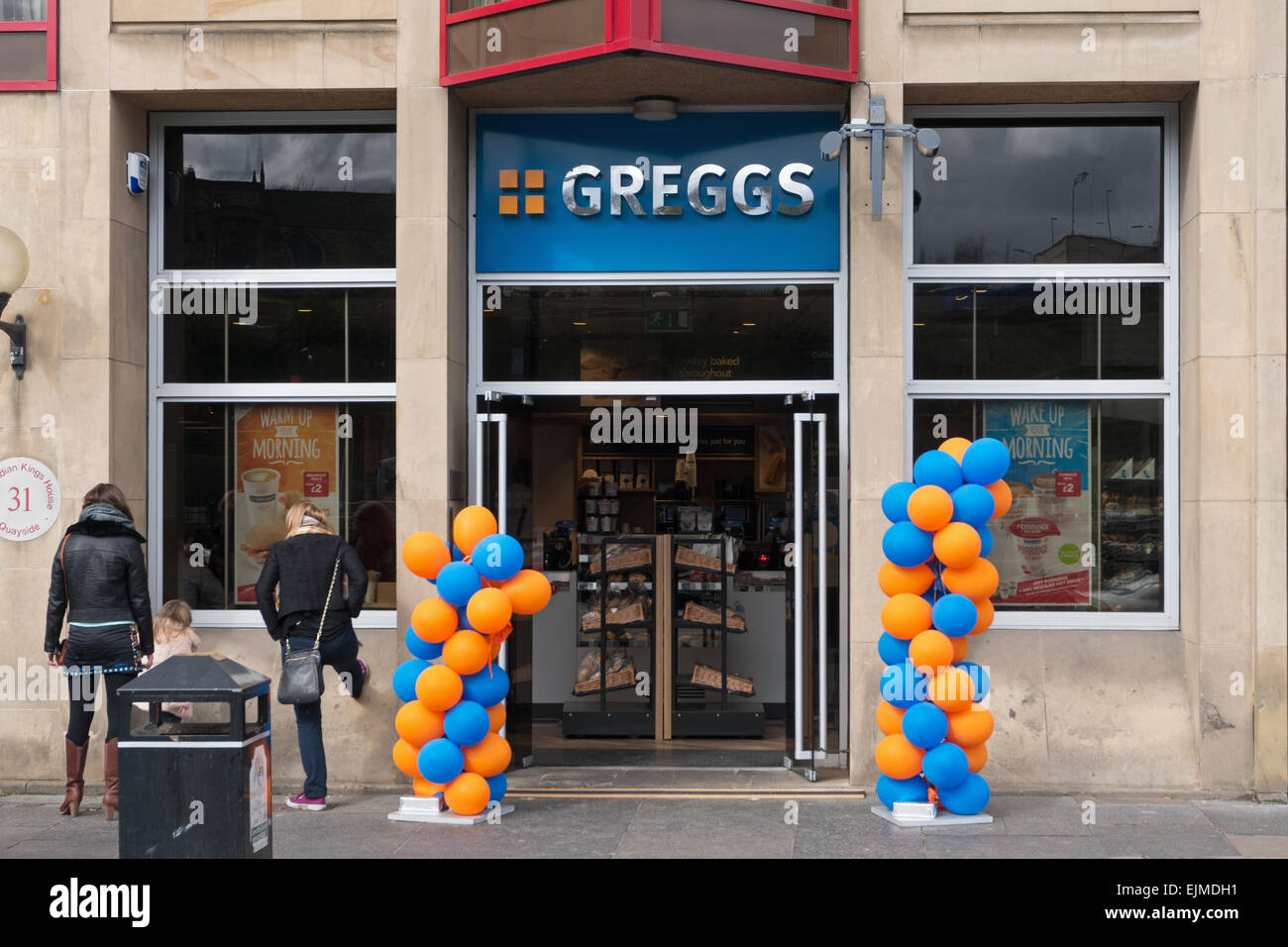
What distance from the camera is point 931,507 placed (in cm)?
733

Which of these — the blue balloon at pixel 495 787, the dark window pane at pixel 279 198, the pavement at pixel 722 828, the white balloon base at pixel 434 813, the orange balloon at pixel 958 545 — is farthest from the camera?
the dark window pane at pixel 279 198

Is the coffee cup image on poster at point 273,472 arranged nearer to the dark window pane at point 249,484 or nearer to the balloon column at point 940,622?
the dark window pane at point 249,484

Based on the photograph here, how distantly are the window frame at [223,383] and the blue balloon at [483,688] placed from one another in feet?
5.53

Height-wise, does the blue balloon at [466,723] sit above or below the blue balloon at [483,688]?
below

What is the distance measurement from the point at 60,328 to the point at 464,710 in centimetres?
397

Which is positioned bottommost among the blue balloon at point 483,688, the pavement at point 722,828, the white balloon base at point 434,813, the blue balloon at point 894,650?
the pavement at point 722,828

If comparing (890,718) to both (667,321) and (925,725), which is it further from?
(667,321)

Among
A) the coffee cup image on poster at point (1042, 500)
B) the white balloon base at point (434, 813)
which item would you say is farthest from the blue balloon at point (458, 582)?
the coffee cup image on poster at point (1042, 500)

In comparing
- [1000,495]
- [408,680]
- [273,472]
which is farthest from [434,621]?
[1000,495]

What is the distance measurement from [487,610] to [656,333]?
277cm

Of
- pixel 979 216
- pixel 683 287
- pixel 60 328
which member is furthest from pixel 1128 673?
pixel 60 328

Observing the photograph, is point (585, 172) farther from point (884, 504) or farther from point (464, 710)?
point (464, 710)

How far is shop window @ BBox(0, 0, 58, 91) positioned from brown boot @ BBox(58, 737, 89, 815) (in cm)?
444

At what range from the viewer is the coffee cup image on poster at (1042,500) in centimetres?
902
